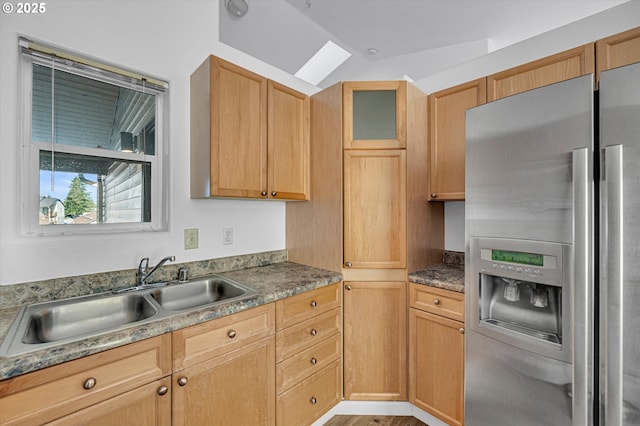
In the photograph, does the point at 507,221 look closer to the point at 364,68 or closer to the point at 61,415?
the point at 61,415

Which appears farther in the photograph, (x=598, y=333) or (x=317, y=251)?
(x=317, y=251)

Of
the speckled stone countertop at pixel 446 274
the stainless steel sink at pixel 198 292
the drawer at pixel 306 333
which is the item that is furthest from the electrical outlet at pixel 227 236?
the speckled stone countertop at pixel 446 274

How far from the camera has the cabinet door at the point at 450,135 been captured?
1883 mm

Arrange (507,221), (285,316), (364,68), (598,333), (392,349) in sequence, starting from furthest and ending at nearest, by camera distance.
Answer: (364,68) → (392,349) → (285,316) → (507,221) → (598,333)

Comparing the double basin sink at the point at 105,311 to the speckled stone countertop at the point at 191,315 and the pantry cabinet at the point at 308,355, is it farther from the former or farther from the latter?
the pantry cabinet at the point at 308,355

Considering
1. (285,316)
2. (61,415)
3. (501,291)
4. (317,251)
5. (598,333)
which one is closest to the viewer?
(61,415)

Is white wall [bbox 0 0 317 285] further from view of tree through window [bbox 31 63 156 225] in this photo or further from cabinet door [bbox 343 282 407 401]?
cabinet door [bbox 343 282 407 401]

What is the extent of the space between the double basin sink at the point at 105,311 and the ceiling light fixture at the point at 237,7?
8.31ft

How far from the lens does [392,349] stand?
190 centimetres

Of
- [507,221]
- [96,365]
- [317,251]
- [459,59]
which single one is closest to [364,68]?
[459,59]

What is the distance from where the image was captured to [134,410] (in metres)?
1.02

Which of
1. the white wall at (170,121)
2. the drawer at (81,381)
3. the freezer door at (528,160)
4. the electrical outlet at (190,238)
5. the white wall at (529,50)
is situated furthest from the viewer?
the electrical outlet at (190,238)

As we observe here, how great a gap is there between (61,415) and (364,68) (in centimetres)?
429

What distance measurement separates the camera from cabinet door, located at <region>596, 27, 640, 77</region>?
135 centimetres
